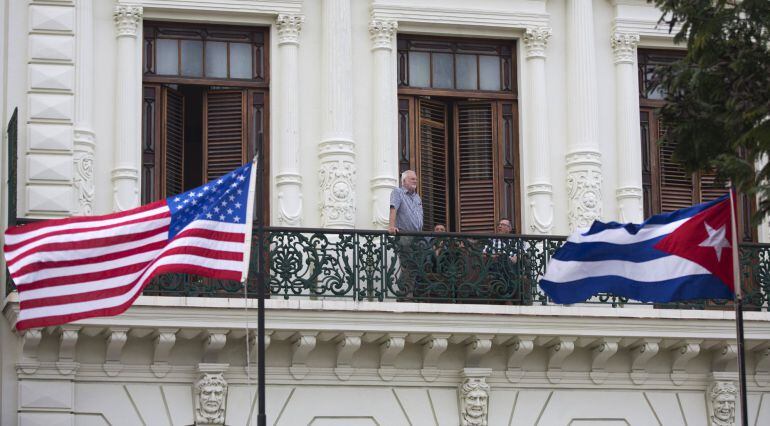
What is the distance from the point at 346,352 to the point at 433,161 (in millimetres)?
3217

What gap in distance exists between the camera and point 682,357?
1015 inches

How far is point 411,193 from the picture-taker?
2567cm

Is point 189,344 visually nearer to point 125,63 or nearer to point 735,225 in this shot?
point 125,63

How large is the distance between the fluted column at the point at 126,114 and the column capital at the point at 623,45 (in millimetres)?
5961

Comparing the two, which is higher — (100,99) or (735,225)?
(100,99)

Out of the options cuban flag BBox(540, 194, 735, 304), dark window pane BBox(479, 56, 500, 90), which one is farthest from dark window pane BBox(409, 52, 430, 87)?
cuban flag BBox(540, 194, 735, 304)

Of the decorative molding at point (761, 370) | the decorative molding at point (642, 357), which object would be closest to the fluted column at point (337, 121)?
the decorative molding at point (642, 357)

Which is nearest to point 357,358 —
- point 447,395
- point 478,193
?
point 447,395

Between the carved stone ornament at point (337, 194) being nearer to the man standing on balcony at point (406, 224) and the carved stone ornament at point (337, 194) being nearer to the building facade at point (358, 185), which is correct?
the building facade at point (358, 185)

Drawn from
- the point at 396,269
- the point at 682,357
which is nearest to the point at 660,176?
the point at 682,357

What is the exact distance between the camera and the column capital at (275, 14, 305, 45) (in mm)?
26297

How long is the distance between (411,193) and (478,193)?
5.03 feet

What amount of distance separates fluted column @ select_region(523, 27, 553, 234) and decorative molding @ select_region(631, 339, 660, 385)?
1940 millimetres

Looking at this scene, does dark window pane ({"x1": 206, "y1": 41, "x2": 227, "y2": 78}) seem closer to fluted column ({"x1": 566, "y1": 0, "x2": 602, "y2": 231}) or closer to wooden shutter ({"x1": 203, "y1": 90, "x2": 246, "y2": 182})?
wooden shutter ({"x1": 203, "y1": 90, "x2": 246, "y2": 182})
